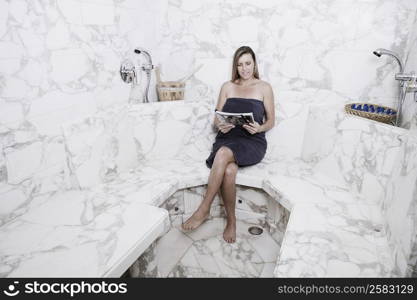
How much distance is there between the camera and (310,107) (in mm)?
2400

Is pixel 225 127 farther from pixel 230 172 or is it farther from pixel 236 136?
pixel 230 172

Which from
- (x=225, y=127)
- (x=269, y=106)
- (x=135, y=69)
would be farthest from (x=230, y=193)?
(x=135, y=69)

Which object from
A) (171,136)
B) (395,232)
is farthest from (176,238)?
(395,232)

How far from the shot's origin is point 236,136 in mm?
2318

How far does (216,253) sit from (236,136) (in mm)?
906

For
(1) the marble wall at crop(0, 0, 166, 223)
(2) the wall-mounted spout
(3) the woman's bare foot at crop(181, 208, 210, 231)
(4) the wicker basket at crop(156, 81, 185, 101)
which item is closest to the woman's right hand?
(4) the wicker basket at crop(156, 81, 185, 101)

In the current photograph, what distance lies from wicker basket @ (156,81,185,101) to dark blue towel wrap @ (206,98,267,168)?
0.44 m

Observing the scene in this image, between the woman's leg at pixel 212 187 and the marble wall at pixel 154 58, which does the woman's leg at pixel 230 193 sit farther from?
the marble wall at pixel 154 58

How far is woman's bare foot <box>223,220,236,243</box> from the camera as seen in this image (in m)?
2.00

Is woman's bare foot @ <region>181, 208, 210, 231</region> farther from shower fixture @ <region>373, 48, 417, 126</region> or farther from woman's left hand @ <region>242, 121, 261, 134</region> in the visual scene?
shower fixture @ <region>373, 48, 417, 126</region>

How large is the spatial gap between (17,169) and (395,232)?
1934mm

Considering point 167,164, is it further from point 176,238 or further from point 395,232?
point 395,232

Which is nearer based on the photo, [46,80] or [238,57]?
[46,80]

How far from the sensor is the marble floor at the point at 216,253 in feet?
5.79
